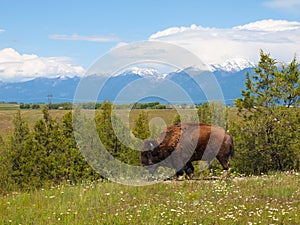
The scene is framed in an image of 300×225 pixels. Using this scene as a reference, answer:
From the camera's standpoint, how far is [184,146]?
52.3ft

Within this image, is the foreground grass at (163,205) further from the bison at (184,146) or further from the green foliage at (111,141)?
the green foliage at (111,141)

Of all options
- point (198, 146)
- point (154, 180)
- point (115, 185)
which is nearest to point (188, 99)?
point (198, 146)

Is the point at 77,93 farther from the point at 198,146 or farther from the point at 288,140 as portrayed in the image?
the point at 288,140

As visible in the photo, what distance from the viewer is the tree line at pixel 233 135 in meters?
27.1

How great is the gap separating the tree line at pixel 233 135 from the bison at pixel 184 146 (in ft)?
10.7

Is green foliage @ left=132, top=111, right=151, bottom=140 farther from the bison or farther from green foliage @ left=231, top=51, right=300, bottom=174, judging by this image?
the bison

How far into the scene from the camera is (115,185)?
1255 cm

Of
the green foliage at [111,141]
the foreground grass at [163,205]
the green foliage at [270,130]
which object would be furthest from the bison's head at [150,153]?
the green foliage at [111,141]

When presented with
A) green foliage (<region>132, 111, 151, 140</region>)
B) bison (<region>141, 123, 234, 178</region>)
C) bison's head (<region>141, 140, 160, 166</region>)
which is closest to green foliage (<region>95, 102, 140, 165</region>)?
green foliage (<region>132, 111, 151, 140</region>)

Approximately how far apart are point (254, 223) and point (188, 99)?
26.2ft

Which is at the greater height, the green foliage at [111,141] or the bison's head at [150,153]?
the bison's head at [150,153]

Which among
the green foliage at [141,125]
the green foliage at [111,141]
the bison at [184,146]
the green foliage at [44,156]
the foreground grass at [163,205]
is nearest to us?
the foreground grass at [163,205]

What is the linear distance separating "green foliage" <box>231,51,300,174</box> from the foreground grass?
46.2 ft

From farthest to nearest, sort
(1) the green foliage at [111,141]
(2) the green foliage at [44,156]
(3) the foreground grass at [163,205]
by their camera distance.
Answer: (2) the green foliage at [44,156], (1) the green foliage at [111,141], (3) the foreground grass at [163,205]
